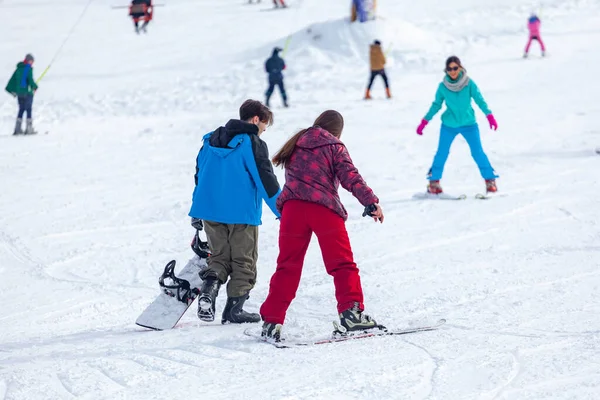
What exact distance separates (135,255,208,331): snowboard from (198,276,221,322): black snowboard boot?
169 millimetres

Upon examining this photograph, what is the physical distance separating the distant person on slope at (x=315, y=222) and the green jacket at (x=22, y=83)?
10950 mm

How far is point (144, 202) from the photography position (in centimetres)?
951

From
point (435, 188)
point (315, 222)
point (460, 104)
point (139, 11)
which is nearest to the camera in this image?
point (315, 222)

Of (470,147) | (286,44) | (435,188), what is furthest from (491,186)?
(286,44)

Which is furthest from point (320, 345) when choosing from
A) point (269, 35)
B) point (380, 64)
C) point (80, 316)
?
point (269, 35)

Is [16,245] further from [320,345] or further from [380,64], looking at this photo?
[380,64]

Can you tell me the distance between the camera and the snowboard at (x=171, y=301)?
16.8 feet

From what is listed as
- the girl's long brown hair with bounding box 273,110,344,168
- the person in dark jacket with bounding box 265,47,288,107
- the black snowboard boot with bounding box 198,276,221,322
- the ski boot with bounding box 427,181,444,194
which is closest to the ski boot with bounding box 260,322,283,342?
the black snowboard boot with bounding box 198,276,221,322

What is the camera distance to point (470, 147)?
9.11 meters

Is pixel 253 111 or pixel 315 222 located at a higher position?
pixel 253 111

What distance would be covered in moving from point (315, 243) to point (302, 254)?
306 cm

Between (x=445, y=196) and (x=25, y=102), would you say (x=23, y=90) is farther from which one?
(x=445, y=196)

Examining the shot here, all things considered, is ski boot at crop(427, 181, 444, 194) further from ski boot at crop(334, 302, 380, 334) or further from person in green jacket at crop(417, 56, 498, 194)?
ski boot at crop(334, 302, 380, 334)

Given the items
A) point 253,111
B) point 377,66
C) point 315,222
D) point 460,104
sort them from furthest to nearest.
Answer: point 377,66, point 460,104, point 253,111, point 315,222
